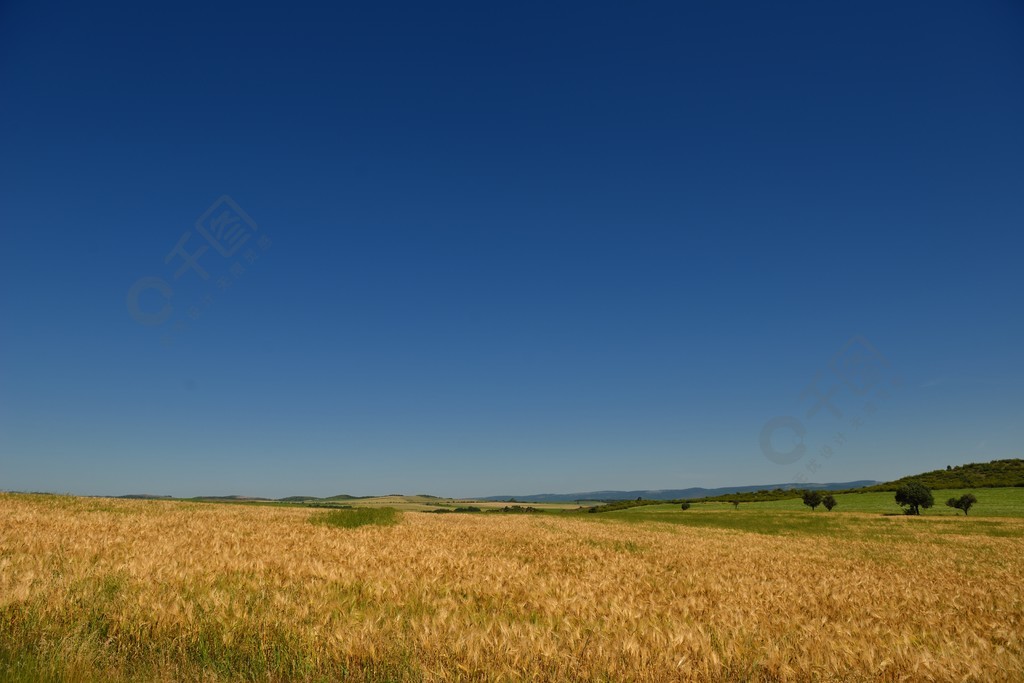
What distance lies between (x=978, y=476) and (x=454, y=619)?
126 meters

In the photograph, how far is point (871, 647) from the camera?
4.64m

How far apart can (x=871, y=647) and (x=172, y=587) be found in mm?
7425

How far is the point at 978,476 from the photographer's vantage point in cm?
9356

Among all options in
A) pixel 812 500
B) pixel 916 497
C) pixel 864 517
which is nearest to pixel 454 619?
pixel 864 517

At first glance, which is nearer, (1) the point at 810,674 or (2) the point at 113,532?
(1) the point at 810,674

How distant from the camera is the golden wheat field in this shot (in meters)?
4.01

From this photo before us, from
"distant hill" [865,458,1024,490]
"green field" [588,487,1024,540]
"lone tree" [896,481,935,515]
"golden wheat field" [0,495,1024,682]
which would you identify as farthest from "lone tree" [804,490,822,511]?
"golden wheat field" [0,495,1024,682]

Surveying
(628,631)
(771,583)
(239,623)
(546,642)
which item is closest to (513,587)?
(628,631)

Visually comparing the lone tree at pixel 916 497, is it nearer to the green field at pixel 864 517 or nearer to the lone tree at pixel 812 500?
the green field at pixel 864 517

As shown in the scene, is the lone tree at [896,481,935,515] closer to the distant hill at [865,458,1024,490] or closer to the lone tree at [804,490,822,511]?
the lone tree at [804,490,822,511]

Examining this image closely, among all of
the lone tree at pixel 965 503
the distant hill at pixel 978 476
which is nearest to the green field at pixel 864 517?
the lone tree at pixel 965 503

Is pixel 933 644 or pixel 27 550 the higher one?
pixel 27 550

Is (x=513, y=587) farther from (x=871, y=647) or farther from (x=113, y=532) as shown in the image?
(x=113, y=532)

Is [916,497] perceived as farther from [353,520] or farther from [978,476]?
[353,520]
